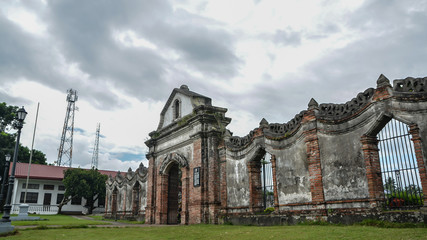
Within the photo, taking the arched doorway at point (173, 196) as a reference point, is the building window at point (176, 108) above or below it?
above

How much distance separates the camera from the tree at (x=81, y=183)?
30797mm

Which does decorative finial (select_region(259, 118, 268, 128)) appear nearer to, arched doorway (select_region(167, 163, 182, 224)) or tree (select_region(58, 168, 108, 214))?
arched doorway (select_region(167, 163, 182, 224))

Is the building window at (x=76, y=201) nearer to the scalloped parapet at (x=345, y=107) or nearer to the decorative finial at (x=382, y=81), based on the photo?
the scalloped parapet at (x=345, y=107)

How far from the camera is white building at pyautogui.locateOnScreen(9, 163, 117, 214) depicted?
32.4m

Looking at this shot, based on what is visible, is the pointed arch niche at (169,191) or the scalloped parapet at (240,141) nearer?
the scalloped parapet at (240,141)

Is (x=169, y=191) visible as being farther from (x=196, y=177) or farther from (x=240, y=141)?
(x=240, y=141)

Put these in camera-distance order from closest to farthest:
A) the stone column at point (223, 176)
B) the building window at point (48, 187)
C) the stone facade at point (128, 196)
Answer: the stone column at point (223, 176) < the stone facade at point (128, 196) < the building window at point (48, 187)

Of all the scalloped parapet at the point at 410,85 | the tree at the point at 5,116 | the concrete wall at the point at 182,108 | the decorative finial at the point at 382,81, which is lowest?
the scalloped parapet at the point at 410,85

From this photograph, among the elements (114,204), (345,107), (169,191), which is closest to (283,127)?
(345,107)

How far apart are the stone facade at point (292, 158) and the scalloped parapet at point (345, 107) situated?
1.1 inches

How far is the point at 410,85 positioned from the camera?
24.6ft

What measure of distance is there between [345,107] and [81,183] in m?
28.6

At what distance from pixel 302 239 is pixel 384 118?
3975 mm

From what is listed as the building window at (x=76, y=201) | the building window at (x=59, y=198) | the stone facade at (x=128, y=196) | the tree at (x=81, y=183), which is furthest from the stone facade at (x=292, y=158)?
the building window at (x=76, y=201)
